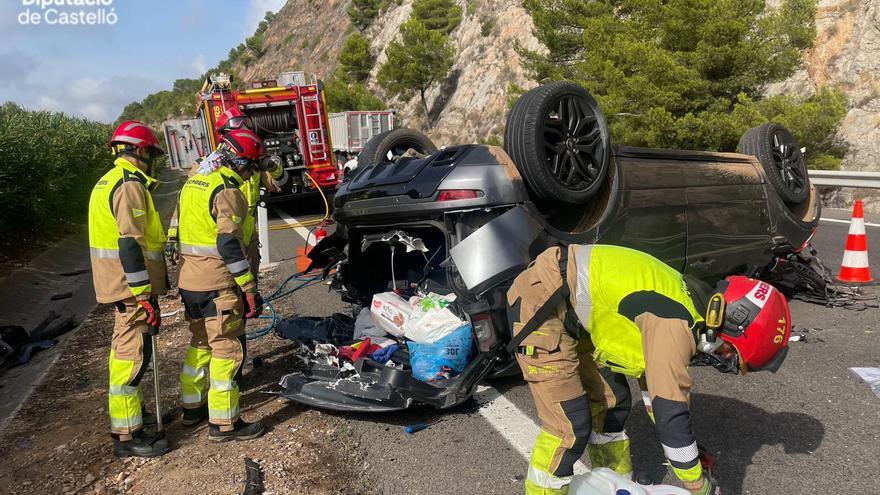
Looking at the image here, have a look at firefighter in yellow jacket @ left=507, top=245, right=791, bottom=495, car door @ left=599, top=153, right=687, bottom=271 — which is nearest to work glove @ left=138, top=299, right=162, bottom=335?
firefighter in yellow jacket @ left=507, top=245, right=791, bottom=495

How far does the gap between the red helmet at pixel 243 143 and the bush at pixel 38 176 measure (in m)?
7.75

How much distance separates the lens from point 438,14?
42312 millimetres

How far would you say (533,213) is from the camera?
351 centimetres

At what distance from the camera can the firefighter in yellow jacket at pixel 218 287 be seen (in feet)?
11.8

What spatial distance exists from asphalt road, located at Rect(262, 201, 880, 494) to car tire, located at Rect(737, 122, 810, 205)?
1.48 metres

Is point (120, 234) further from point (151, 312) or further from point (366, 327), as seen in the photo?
point (366, 327)

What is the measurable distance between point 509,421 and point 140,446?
2048 mm

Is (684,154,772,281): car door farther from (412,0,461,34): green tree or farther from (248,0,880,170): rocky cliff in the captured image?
(412,0,461,34): green tree

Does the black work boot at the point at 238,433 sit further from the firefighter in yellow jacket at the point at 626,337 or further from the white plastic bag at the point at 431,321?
the firefighter in yellow jacket at the point at 626,337

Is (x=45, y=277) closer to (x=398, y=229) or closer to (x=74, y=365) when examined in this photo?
(x=74, y=365)

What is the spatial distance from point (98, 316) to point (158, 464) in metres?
4.16

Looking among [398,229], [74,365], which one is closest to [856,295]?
[398,229]

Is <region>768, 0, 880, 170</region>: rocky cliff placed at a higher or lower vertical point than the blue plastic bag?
higher

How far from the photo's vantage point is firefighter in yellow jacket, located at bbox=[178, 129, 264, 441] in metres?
3.59
